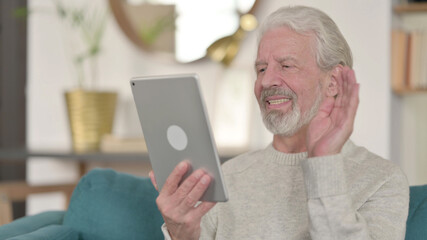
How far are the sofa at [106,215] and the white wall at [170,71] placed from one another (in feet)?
3.52

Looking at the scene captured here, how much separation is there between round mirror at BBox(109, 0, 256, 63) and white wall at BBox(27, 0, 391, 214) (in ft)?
0.20

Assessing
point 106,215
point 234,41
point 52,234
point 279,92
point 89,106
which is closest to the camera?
point 279,92

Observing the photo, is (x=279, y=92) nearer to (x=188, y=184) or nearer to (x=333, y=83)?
(x=333, y=83)

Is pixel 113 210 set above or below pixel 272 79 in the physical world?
below

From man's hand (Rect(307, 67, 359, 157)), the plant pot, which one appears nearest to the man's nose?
man's hand (Rect(307, 67, 359, 157))

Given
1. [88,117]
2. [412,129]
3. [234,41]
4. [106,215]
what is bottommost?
[412,129]

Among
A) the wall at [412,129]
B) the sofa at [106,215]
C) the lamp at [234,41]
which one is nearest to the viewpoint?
the sofa at [106,215]

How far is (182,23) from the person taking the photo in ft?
10.4

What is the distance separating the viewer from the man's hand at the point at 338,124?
1.29m

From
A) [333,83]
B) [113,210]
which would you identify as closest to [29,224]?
[113,210]

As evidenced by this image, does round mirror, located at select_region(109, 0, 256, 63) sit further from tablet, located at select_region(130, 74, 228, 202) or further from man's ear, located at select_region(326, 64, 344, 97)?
tablet, located at select_region(130, 74, 228, 202)

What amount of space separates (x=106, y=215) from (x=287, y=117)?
612 millimetres

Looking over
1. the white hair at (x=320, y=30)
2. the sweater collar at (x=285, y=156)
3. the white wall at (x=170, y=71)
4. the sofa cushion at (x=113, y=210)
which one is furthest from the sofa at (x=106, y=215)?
the white wall at (x=170, y=71)

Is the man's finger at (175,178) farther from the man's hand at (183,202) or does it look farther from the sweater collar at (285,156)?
the sweater collar at (285,156)
